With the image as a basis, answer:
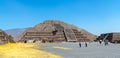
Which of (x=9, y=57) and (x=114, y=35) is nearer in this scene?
(x=9, y=57)

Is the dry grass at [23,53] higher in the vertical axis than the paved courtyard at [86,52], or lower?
higher

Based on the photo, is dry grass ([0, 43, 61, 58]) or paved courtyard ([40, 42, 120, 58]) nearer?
dry grass ([0, 43, 61, 58])

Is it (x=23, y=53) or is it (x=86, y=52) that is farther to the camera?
(x=86, y=52)

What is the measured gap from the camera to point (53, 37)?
616 feet

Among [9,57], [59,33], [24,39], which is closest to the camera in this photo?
[9,57]

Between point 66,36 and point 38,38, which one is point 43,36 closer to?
point 38,38

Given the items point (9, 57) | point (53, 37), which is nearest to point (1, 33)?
point (53, 37)

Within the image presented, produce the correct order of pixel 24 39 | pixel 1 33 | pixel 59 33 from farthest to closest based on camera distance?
1. pixel 59 33
2. pixel 24 39
3. pixel 1 33

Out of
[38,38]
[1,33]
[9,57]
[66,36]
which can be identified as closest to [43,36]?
[38,38]

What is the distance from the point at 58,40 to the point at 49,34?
10.1 meters

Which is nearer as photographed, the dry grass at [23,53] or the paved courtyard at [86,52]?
the dry grass at [23,53]

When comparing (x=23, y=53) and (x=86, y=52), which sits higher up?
(x=23, y=53)

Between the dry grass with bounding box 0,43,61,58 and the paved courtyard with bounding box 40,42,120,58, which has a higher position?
the dry grass with bounding box 0,43,61,58

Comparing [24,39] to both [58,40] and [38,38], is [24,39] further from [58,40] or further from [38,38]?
[58,40]
